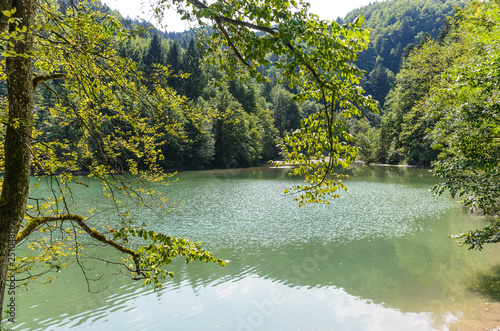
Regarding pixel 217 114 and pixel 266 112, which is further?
pixel 266 112

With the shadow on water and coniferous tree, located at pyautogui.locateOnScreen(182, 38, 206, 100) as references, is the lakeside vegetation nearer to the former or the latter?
the shadow on water

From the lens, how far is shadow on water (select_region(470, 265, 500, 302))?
25.5 ft

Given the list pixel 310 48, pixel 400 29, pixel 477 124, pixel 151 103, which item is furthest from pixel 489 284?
pixel 400 29

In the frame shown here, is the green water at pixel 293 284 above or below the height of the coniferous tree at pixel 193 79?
below

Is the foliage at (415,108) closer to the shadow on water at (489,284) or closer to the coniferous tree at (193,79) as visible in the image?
the shadow on water at (489,284)

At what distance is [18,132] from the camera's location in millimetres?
2514

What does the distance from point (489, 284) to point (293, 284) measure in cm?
529

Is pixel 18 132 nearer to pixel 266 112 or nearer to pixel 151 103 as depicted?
pixel 151 103

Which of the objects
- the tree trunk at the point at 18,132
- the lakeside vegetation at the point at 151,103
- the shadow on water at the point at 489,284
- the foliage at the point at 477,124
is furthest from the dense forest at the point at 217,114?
the shadow on water at the point at 489,284

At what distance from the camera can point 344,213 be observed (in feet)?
57.6

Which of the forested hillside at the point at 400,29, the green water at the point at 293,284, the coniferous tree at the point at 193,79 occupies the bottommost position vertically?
the green water at the point at 293,284

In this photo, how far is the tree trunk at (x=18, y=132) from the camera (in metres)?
2.50

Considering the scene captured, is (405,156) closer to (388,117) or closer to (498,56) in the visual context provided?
(388,117)

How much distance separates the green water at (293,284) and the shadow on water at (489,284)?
9.8 inches
